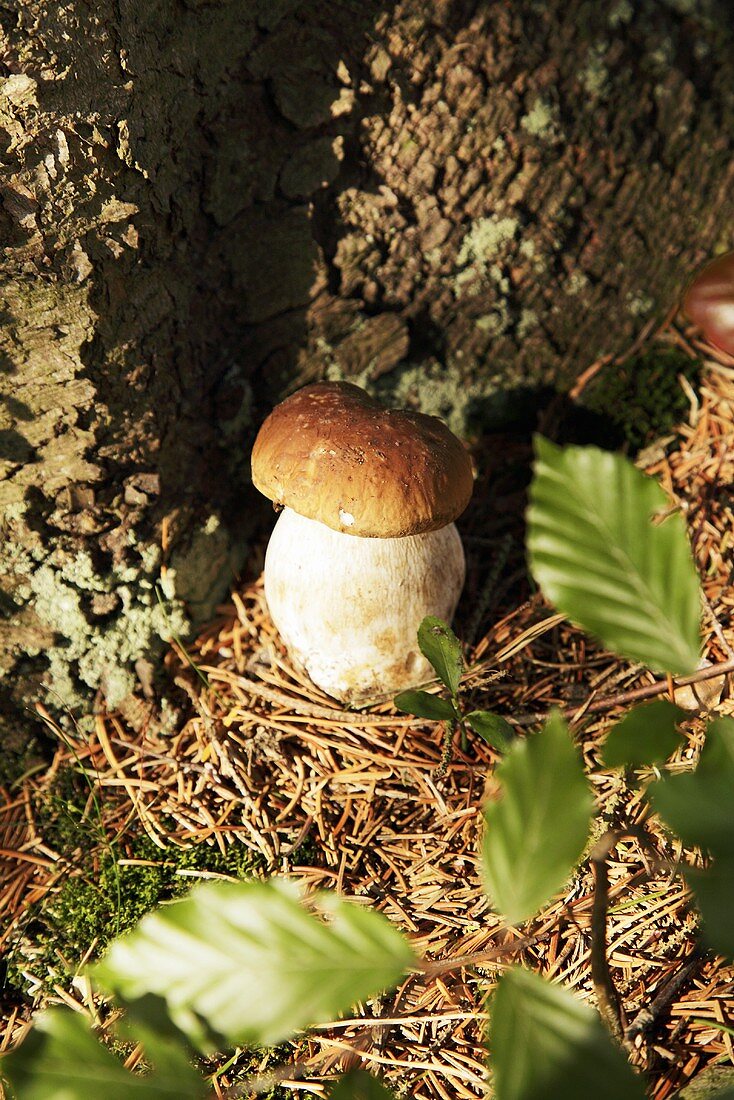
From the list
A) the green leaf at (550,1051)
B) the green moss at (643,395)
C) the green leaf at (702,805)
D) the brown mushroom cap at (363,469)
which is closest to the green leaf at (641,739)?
the green leaf at (702,805)

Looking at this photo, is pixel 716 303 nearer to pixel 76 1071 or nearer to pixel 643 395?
pixel 643 395

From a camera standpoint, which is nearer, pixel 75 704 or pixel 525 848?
pixel 525 848

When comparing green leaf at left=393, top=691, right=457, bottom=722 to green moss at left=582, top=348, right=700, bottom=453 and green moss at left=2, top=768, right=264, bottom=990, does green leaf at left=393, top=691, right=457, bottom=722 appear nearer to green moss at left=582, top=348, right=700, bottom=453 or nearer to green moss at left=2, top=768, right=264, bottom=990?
green moss at left=2, top=768, right=264, bottom=990

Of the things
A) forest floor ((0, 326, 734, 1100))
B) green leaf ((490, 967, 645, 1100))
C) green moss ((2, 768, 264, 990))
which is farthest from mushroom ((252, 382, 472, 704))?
green leaf ((490, 967, 645, 1100))

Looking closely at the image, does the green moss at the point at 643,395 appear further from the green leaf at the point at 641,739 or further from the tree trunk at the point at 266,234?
the green leaf at the point at 641,739

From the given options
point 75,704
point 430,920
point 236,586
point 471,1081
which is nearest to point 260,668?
point 236,586

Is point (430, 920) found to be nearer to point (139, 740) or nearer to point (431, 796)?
point (431, 796)

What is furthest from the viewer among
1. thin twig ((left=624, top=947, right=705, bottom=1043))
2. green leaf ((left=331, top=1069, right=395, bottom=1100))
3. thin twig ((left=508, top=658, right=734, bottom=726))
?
thin twig ((left=508, top=658, right=734, bottom=726))
